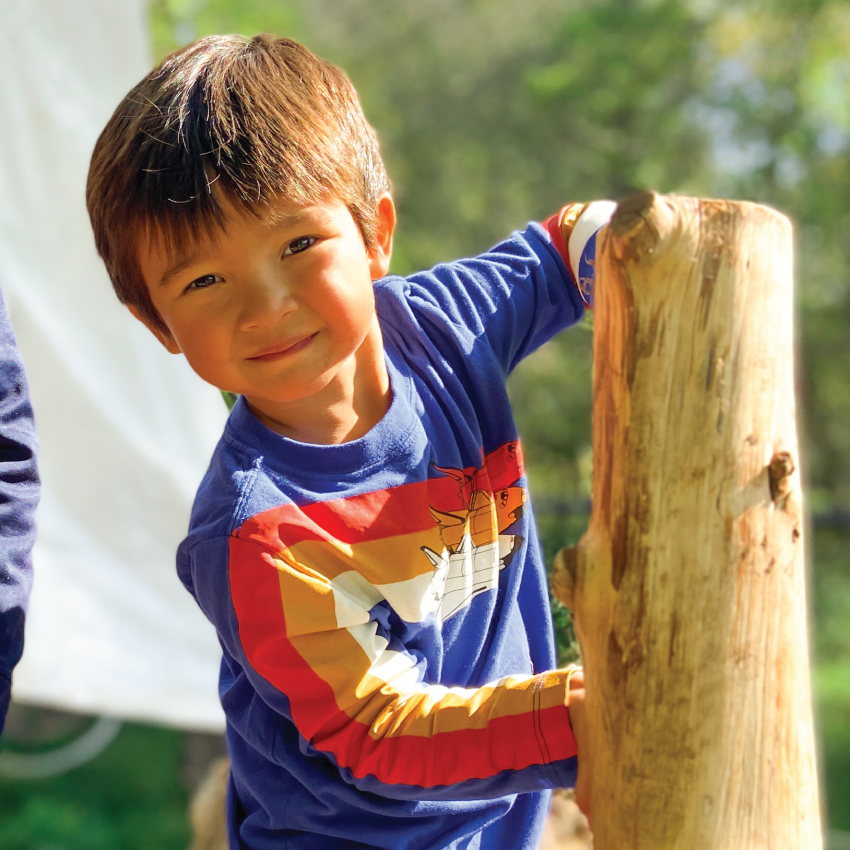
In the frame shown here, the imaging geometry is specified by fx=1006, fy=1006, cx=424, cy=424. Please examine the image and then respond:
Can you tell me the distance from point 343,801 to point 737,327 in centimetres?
57

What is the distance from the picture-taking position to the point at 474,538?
992 millimetres

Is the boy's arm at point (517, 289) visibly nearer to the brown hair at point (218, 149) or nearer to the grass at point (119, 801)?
the brown hair at point (218, 149)

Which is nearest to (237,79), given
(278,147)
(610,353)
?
(278,147)

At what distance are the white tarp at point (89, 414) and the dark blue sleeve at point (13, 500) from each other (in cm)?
152

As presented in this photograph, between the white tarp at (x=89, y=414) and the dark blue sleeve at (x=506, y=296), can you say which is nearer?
the dark blue sleeve at (x=506, y=296)

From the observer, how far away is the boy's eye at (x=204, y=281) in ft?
2.72

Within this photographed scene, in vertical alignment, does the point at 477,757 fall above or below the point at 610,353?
below

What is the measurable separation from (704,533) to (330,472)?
0.36 meters

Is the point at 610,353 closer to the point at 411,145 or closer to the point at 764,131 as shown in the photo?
the point at 764,131

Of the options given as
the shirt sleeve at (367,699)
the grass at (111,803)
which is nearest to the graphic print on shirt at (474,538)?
the shirt sleeve at (367,699)

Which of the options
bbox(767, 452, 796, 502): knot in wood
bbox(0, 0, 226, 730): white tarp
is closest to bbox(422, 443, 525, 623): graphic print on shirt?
bbox(767, 452, 796, 502): knot in wood

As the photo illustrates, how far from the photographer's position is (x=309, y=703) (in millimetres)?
815

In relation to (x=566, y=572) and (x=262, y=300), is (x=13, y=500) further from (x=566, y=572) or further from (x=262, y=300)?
(x=566, y=572)

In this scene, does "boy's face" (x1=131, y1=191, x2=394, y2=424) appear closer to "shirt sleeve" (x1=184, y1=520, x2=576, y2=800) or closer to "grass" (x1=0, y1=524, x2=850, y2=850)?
"shirt sleeve" (x1=184, y1=520, x2=576, y2=800)
